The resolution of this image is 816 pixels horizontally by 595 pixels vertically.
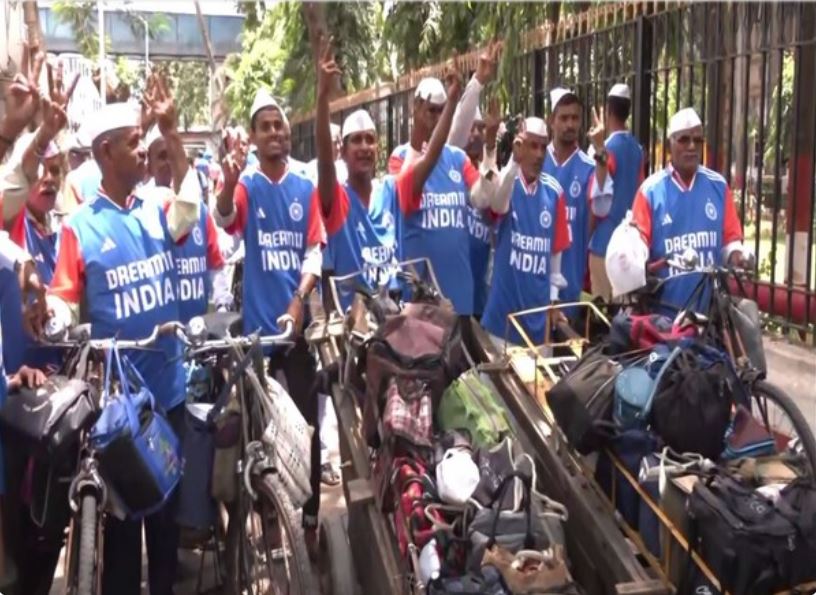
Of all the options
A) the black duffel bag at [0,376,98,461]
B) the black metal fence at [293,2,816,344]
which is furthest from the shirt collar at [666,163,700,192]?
the black duffel bag at [0,376,98,461]

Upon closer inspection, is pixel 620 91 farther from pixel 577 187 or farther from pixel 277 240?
pixel 277 240

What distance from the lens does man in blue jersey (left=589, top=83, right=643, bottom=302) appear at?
21.3 ft

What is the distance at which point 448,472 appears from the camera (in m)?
3.40

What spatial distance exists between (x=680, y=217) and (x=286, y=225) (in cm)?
208

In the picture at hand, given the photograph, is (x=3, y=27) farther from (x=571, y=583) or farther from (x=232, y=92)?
(x=232, y=92)

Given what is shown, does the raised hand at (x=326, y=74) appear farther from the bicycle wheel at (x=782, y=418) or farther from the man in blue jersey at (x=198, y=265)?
the bicycle wheel at (x=782, y=418)

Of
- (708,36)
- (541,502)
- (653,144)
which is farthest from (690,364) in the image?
(653,144)

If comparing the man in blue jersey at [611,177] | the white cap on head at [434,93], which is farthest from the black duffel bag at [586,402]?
the man in blue jersey at [611,177]

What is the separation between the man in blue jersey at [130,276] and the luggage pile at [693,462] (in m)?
1.64

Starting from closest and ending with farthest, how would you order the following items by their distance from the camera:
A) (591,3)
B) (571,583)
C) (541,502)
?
(571,583) < (541,502) < (591,3)

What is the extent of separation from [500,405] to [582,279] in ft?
→ 7.76

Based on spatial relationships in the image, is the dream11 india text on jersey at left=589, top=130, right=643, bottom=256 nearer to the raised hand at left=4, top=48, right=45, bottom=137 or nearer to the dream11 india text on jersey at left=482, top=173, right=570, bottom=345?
the dream11 india text on jersey at left=482, top=173, right=570, bottom=345

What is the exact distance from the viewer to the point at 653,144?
7617 millimetres

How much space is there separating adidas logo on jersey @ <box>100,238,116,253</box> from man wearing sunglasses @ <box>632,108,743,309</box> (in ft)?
8.83
